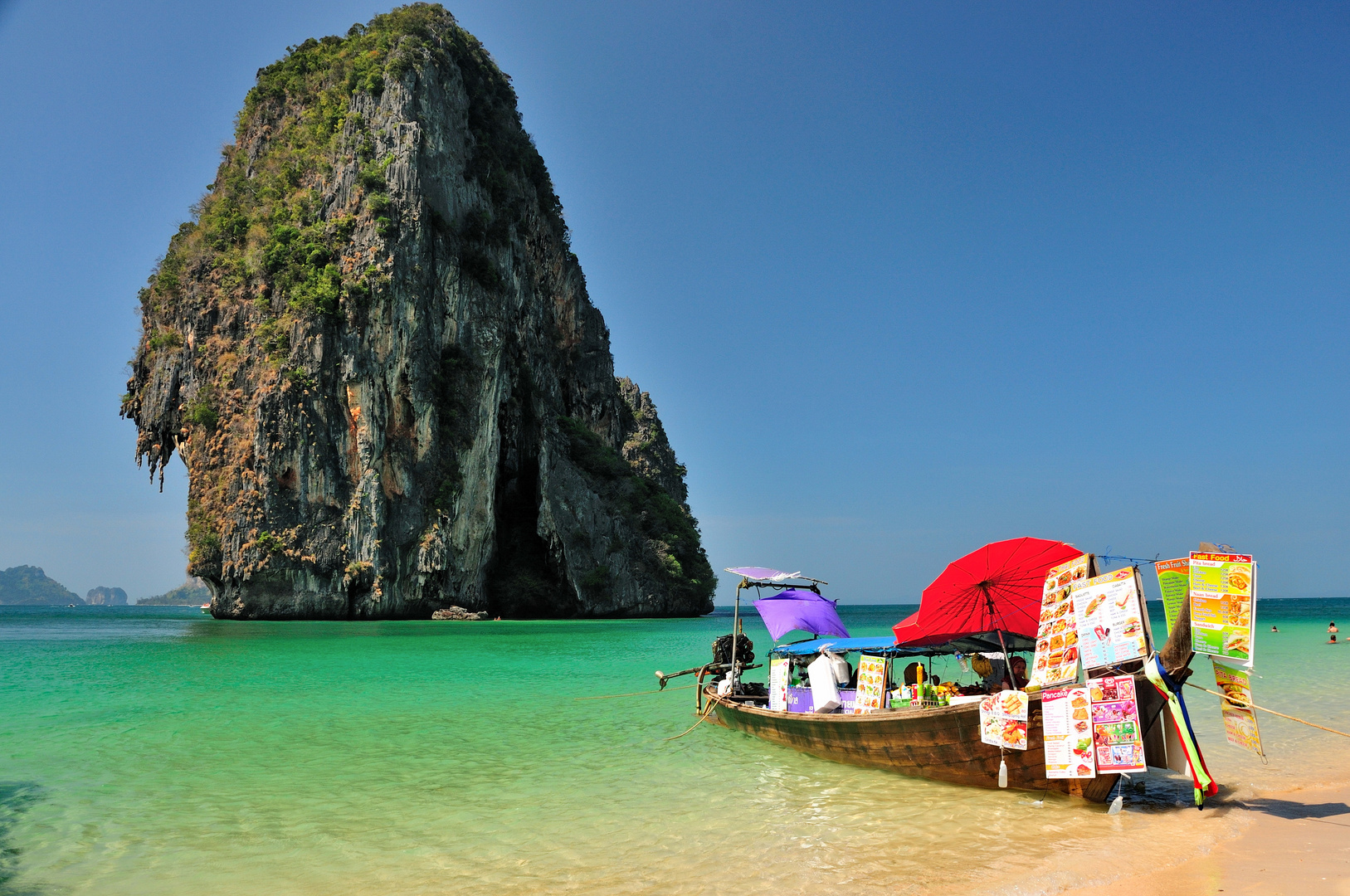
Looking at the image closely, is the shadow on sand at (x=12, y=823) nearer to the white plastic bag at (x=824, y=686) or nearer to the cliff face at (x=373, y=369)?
the white plastic bag at (x=824, y=686)

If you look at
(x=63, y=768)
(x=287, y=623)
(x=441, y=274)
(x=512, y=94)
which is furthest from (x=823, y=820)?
(x=512, y=94)

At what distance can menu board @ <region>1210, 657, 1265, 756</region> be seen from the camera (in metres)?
6.84

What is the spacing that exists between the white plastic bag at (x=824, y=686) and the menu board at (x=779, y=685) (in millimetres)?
686

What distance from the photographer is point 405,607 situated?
43.2 m

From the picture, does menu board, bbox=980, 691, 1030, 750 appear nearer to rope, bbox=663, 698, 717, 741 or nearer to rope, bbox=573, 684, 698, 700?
rope, bbox=663, 698, 717, 741

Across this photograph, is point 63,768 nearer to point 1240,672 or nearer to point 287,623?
point 1240,672

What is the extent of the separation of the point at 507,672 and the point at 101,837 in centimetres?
1279

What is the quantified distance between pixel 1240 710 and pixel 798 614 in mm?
6097

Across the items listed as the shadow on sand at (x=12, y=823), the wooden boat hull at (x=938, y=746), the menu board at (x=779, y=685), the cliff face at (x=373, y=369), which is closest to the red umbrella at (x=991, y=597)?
the wooden boat hull at (x=938, y=746)

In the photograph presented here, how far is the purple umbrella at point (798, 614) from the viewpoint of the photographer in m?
11.9

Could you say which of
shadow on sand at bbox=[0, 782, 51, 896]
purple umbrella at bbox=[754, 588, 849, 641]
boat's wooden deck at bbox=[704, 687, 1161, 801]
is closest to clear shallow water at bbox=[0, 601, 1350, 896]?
shadow on sand at bbox=[0, 782, 51, 896]

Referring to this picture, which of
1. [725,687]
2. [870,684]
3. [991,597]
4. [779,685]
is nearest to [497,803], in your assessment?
[870,684]

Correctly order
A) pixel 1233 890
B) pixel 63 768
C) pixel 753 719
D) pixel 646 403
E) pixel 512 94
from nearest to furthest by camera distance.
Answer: pixel 1233 890
pixel 63 768
pixel 753 719
pixel 512 94
pixel 646 403

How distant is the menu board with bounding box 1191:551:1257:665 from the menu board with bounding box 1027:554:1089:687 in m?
0.92
